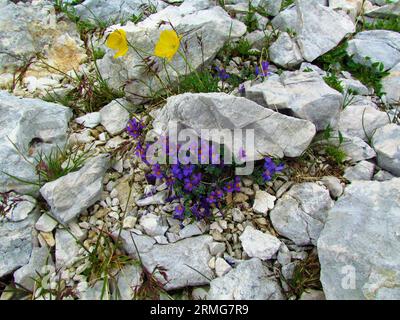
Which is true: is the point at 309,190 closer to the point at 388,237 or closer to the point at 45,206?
the point at 388,237

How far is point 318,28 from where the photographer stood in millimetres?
4742

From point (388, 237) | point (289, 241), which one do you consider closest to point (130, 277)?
point (289, 241)

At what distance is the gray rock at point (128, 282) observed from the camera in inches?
123

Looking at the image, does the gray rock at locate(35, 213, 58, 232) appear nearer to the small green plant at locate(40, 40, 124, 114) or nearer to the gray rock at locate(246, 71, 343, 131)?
the small green plant at locate(40, 40, 124, 114)

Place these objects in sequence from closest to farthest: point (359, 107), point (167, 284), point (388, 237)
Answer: point (388, 237) < point (167, 284) < point (359, 107)

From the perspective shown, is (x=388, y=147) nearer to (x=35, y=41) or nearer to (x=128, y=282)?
(x=128, y=282)

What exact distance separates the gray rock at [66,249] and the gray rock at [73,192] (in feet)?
0.41

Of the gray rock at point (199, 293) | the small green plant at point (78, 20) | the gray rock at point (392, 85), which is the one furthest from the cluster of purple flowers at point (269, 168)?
the small green plant at point (78, 20)

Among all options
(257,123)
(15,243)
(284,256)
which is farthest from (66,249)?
(257,123)

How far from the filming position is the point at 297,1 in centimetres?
482

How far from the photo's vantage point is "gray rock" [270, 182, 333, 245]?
3.26 metres

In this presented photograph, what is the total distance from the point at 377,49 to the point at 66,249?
3.89 meters

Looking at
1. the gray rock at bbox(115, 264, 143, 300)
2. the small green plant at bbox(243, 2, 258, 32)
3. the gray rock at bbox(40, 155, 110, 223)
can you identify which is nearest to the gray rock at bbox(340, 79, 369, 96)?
the small green plant at bbox(243, 2, 258, 32)

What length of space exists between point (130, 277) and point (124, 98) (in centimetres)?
201
